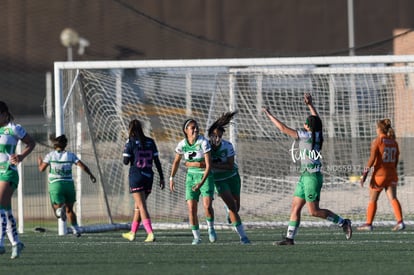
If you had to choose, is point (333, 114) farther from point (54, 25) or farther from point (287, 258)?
point (54, 25)

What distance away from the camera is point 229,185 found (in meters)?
17.4

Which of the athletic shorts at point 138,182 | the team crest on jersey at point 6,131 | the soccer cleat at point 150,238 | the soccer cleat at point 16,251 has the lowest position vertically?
the soccer cleat at point 150,238

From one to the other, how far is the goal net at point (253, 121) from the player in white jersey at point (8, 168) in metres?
7.11

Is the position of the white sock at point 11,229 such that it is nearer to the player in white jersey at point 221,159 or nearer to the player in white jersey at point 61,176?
the player in white jersey at point 221,159

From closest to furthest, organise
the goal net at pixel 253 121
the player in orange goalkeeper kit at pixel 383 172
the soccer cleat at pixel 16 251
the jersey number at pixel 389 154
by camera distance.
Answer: the soccer cleat at pixel 16 251 → the player in orange goalkeeper kit at pixel 383 172 → the jersey number at pixel 389 154 → the goal net at pixel 253 121

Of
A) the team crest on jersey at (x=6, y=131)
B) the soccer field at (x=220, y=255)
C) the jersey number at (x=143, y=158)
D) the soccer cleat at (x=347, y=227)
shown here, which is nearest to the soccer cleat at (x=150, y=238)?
the soccer field at (x=220, y=255)

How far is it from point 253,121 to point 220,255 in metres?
8.47

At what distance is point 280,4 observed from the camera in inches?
2080

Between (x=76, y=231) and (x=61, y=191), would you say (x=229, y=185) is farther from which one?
(x=61, y=191)

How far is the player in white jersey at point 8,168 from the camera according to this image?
1366cm

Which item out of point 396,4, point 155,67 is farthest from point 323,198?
point 396,4

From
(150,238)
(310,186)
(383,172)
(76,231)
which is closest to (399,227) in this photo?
(383,172)

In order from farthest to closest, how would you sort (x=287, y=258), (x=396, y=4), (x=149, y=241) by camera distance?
(x=396, y=4), (x=149, y=241), (x=287, y=258)

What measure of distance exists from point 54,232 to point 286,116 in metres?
5.01
